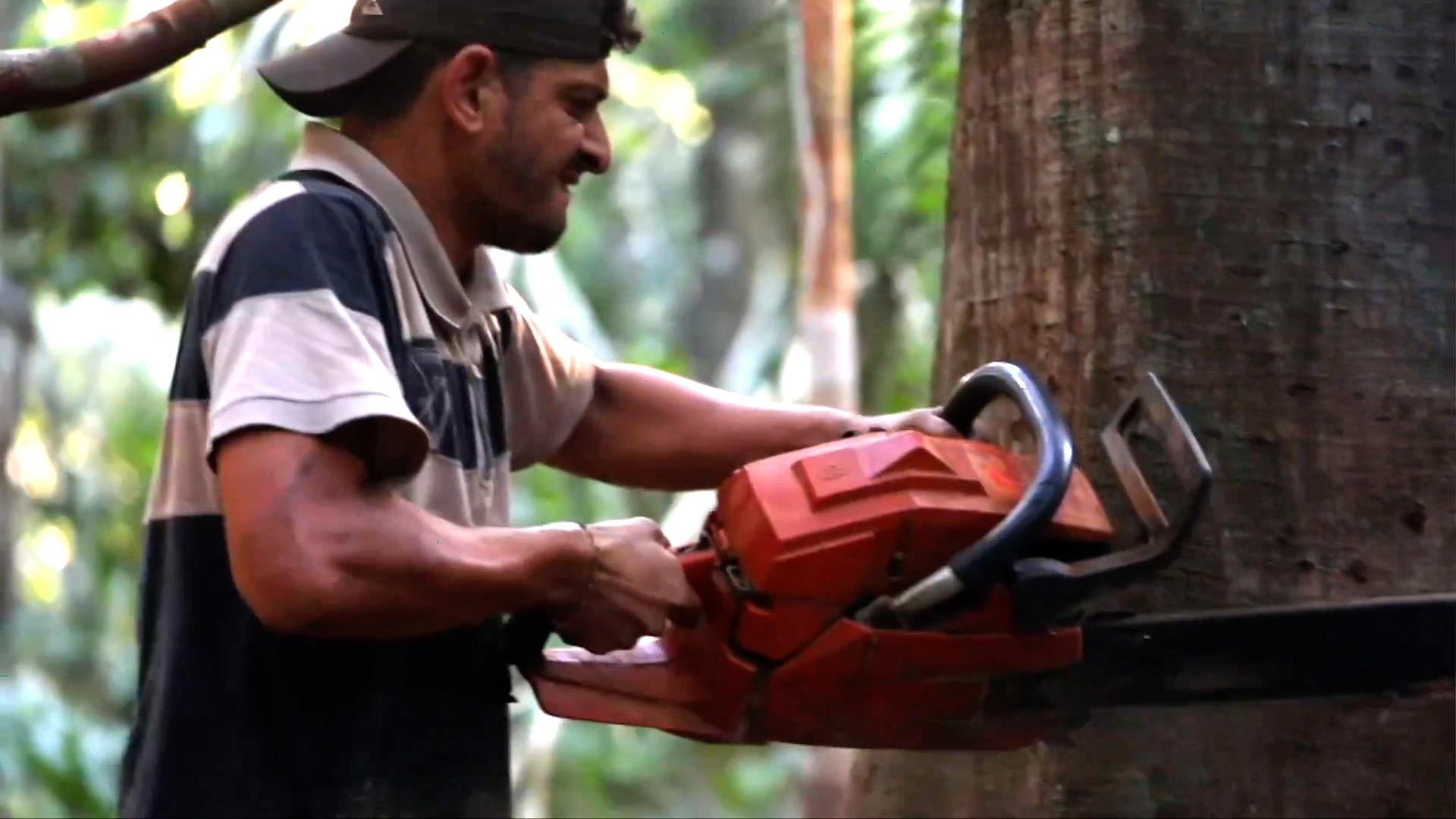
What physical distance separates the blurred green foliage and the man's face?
6.64 feet

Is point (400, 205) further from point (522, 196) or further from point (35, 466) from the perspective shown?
point (35, 466)

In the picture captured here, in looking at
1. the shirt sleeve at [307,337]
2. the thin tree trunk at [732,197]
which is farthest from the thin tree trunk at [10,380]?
the shirt sleeve at [307,337]

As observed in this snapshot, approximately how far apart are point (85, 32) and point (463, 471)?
329 centimetres

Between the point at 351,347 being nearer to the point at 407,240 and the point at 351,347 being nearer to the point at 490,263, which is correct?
the point at 407,240

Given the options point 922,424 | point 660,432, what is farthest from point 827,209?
point 922,424

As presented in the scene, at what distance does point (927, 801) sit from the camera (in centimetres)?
230

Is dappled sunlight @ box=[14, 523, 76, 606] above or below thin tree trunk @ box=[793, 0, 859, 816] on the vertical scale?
below

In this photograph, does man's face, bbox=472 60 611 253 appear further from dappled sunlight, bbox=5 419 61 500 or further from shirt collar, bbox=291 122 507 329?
dappled sunlight, bbox=5 419 61 500

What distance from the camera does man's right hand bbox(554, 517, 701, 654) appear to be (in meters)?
1.77

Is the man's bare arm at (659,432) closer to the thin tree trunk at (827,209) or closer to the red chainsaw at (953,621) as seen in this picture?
the red chainsaw at (953,621)

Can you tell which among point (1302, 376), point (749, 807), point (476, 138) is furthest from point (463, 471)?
point (749, 807)

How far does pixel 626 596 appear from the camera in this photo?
177 cm

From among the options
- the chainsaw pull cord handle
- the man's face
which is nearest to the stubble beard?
the man's face

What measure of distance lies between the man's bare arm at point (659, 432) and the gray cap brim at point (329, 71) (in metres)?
0.59
